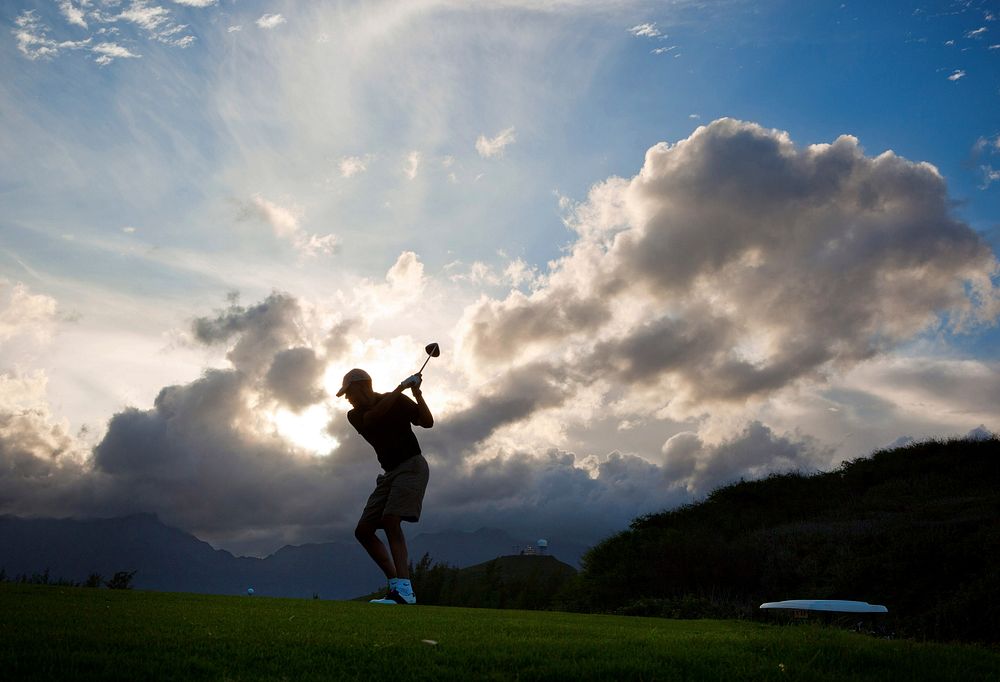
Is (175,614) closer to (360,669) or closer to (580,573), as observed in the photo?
(360,669)

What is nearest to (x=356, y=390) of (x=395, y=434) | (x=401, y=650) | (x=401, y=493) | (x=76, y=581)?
(x=395, y=434)

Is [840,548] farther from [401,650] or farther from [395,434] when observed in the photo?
[401,650]

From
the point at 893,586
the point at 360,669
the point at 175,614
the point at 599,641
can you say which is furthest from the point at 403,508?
the point at 893,586

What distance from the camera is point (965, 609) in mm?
12828

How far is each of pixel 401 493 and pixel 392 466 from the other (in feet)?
1.54

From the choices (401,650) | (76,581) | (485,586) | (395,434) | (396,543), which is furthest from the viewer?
(485,586)

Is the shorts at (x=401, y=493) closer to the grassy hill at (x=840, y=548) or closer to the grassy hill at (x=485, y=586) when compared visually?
the grassy hill at (x=840, y=548)

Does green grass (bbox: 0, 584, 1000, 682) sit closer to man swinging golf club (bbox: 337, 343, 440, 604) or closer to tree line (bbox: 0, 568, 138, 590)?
man swinging golf club (bbox: 337, 343, 440, 604)

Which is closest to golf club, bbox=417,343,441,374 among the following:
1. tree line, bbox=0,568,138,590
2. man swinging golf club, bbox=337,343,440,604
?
man swinging golf club, bbox=337,343,440,604

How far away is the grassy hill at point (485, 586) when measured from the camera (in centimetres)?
2130

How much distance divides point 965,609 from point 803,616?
3602mm

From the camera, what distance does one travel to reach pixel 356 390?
10.8 metres

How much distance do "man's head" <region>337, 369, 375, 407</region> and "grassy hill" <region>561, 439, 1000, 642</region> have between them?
776 cm

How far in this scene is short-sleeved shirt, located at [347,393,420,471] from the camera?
1045cm
